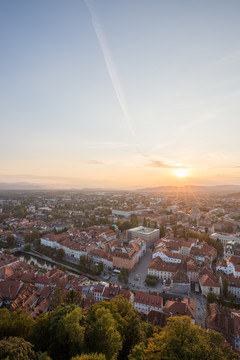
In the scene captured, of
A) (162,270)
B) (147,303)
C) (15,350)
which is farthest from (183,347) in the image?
(162,270)

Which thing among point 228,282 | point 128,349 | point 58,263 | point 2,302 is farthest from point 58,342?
point 58,263

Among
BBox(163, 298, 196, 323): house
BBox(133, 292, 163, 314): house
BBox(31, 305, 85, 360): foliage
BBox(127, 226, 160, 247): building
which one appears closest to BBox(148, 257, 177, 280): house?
BBox(133, 292, 163, 314): house

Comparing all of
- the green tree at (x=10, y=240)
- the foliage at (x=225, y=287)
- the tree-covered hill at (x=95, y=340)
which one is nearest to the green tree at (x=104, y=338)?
the tree-covered hill at (x=95, y=340)

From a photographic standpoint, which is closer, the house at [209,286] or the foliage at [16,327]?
the foliage at [16,327]

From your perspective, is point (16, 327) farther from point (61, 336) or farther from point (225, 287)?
point (225, 287)

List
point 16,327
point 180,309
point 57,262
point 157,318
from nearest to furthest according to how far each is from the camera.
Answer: point 16,327 < point 157,318 < point 180,309 < point 57,262

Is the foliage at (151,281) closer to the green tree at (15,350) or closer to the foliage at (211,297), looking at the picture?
the foliage at (211,297)

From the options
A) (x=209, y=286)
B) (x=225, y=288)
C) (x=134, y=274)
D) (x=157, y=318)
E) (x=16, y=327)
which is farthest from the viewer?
(x=134, y=274)

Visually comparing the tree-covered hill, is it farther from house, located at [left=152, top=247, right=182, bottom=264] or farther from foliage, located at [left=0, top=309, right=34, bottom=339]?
house, located at [left=152, top=247, right=182, bottom=264]

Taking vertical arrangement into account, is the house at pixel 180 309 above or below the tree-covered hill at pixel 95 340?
below
